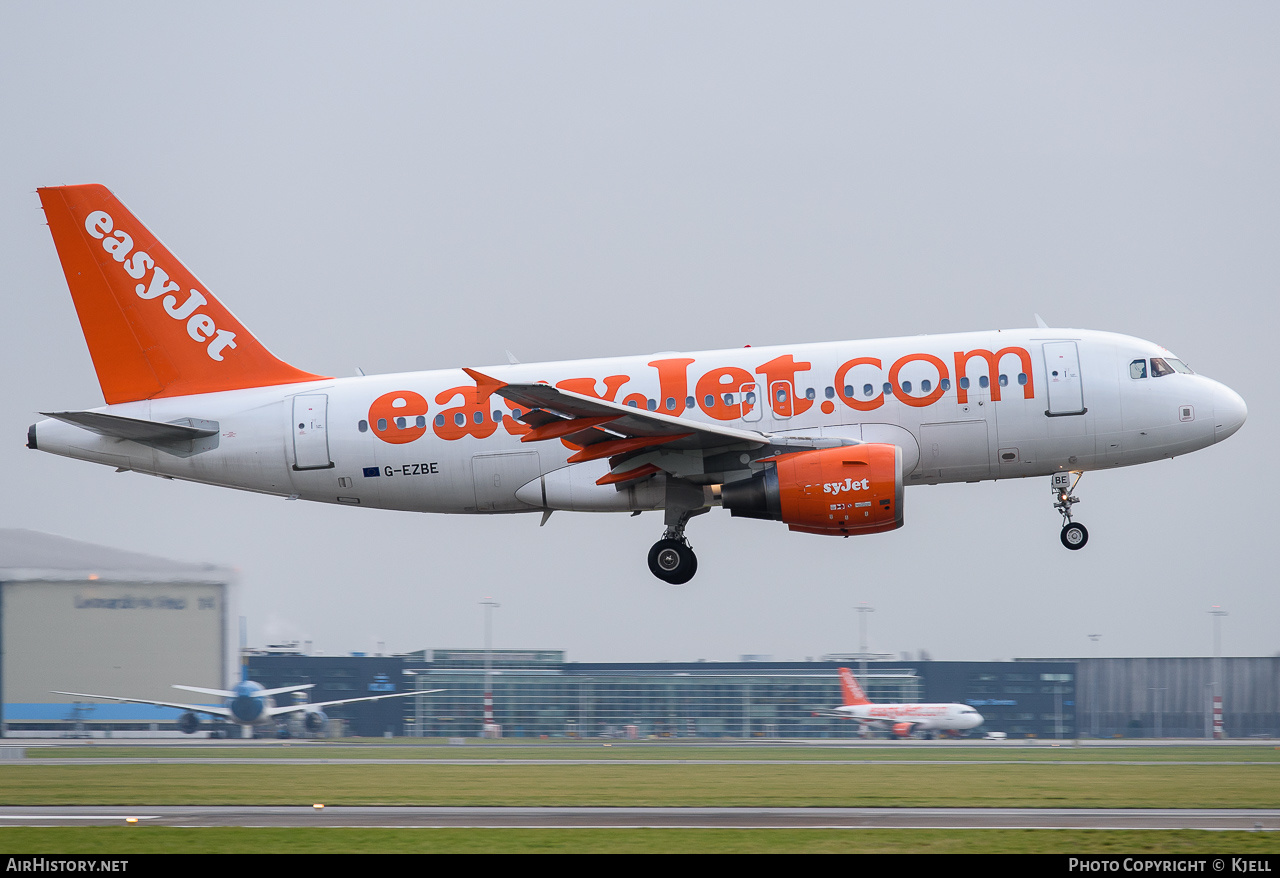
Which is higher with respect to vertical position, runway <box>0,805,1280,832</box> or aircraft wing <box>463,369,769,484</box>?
aircraft wing <box>463,369,769,484</box>

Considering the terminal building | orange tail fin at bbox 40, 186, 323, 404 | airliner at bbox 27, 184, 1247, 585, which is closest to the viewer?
airliner at bbox 27, 184, 1247, 585

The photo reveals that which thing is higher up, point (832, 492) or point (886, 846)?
point (832, 492)

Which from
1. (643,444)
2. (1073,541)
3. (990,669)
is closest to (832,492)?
(643,444)

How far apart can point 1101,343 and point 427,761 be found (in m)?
22.6

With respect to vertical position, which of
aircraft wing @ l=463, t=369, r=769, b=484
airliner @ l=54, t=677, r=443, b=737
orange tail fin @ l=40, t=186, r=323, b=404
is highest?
orange tail fin @ l=40, t=186, r=323, b=404

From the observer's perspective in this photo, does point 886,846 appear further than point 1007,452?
No

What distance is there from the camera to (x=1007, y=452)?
28.3 m

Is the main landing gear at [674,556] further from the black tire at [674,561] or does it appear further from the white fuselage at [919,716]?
the white fuselage at [919,716]

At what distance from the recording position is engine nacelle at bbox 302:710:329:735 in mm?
59062

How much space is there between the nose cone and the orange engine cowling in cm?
742

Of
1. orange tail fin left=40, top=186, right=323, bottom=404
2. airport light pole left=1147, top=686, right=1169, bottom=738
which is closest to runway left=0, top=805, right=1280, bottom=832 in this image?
orange tail fin left=40, top=186, right=323, bottom=404

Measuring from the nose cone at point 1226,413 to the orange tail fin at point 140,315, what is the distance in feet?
66.9

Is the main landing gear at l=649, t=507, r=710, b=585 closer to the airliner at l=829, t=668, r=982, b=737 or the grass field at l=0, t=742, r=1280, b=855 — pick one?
the grass field at l=0, t=742, r=1280, b=855

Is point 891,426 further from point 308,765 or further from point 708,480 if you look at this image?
point 308,765
